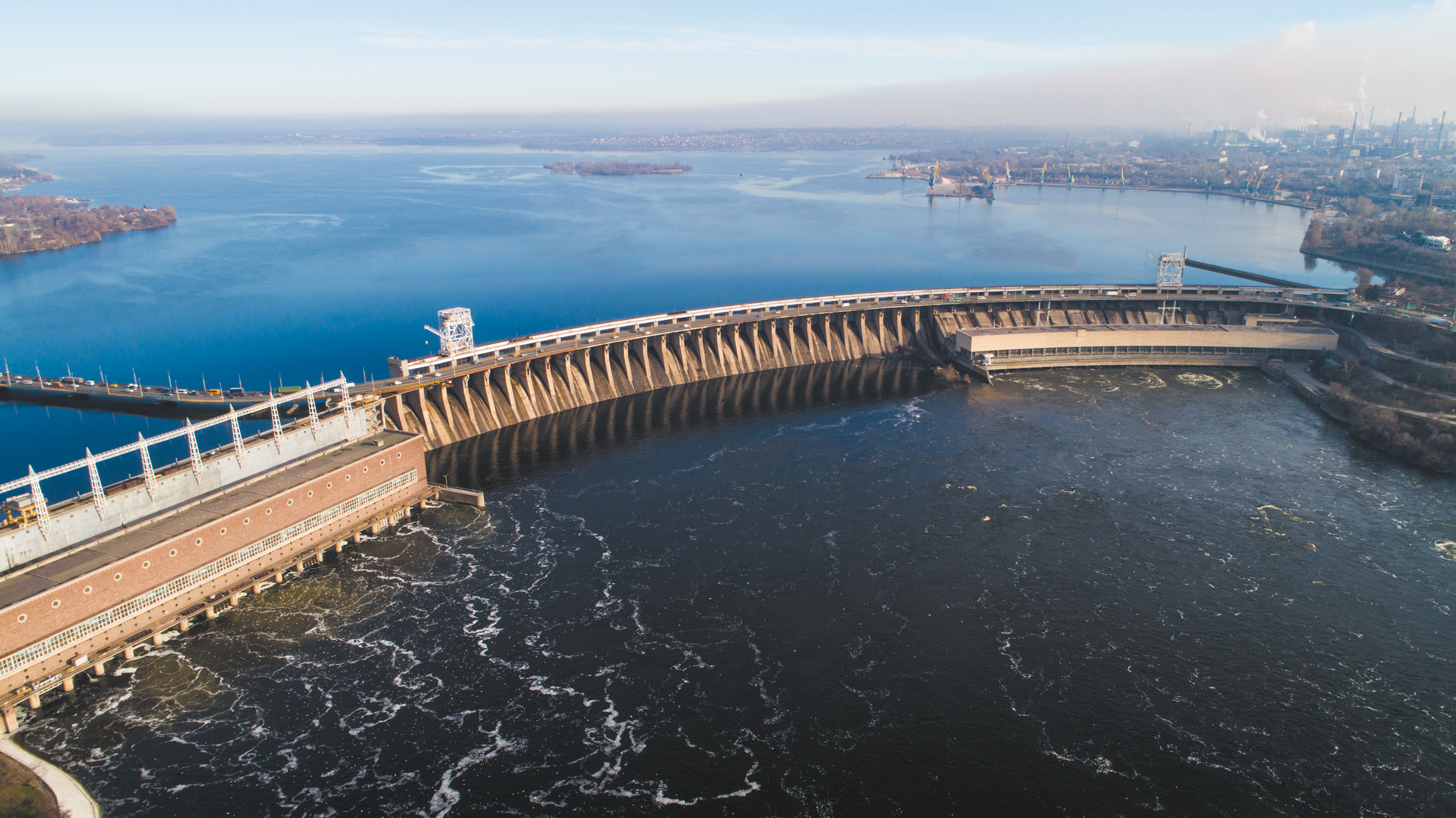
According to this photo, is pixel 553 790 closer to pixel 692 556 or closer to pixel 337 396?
pixel 692 556

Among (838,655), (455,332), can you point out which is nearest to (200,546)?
(838,655)

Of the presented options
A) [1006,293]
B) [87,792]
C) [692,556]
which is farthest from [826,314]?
[87,792]

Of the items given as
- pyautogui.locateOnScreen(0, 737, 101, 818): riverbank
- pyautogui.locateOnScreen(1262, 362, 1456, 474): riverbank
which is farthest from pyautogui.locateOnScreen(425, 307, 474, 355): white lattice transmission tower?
pyautogui.locateOnScreen(1262, 362, 1456, 474): riverbank

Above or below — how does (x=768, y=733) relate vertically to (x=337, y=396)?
below

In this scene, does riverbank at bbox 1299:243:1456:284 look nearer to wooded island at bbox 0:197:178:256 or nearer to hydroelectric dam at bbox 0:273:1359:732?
Answer: hydroelectric dam at bbox 0:273:1359:732

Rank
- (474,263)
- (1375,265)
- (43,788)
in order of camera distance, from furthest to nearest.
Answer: (1375,265), (474,263), (43,788)

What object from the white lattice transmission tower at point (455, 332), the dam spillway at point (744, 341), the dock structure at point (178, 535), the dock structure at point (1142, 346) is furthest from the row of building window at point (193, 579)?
the dock structure at point (1142, 346)

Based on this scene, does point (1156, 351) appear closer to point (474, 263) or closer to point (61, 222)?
point (474, 263)
